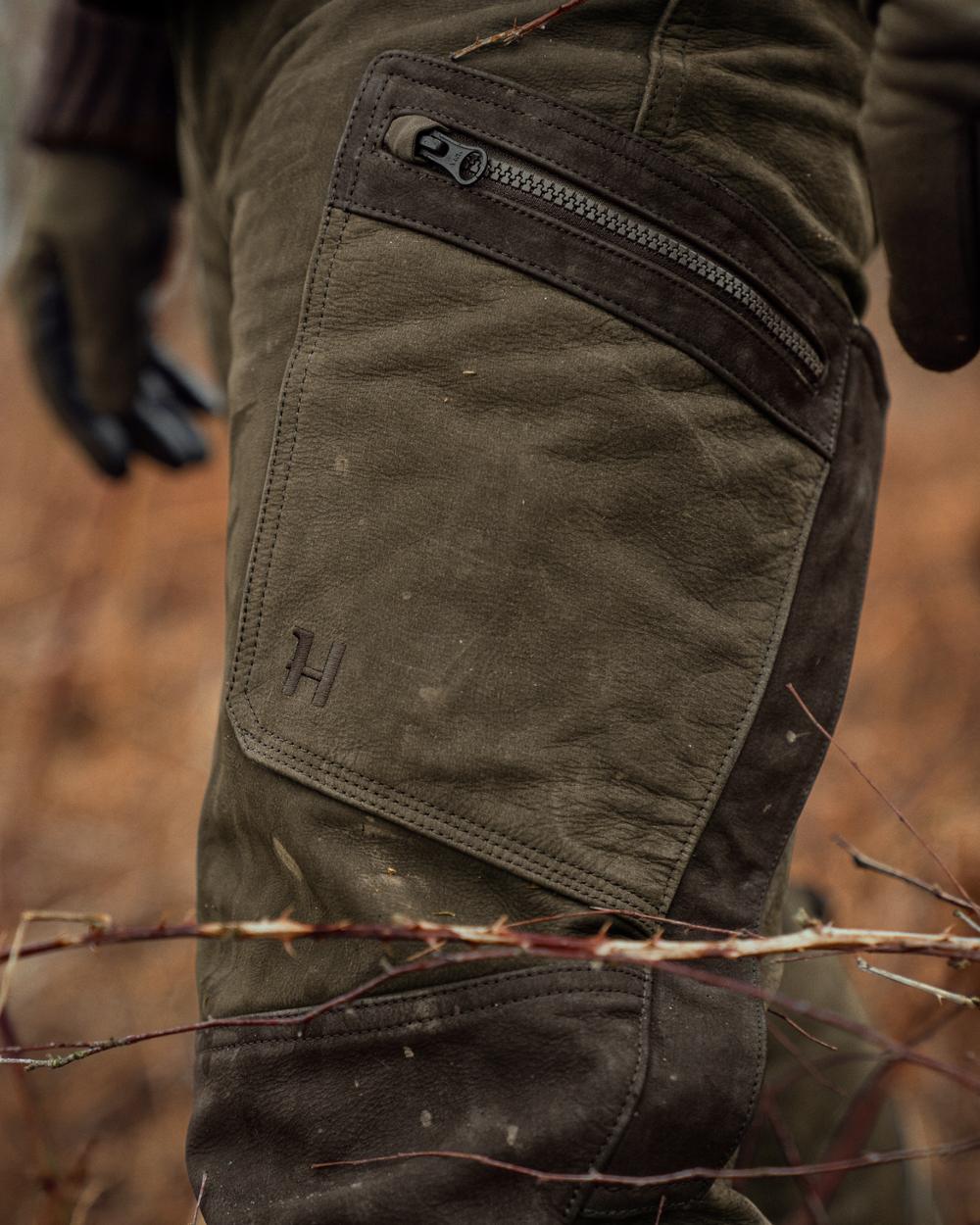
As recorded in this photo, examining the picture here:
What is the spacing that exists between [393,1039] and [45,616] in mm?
4942

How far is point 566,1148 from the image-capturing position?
938mm

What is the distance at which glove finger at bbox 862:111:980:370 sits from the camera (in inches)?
39.7

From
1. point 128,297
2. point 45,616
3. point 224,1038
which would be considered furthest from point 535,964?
point 45,616

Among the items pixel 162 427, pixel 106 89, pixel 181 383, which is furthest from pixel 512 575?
pixel 181 383

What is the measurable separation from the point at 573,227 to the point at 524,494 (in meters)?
0.27

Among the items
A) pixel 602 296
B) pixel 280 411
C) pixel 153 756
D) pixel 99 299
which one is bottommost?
pixel 153 756

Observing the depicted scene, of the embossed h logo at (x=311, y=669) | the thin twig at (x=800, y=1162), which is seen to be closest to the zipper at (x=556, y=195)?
the embossed h logo at (x=311, y=669)

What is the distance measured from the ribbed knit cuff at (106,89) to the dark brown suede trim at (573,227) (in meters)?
0.99

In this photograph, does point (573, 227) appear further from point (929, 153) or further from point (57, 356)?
point (57, 356)

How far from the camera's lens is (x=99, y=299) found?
81.2 inches

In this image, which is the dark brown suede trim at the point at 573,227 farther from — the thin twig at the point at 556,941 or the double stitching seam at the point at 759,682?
the thin twig at the point at 556,941

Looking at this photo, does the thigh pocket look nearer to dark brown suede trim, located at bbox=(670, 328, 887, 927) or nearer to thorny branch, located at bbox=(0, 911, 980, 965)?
dark brown suede trim, located at bbox=(670, 328, 887, 927)

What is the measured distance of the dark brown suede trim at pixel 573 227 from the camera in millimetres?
1035

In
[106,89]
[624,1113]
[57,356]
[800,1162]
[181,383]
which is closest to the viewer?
[624,1113]
